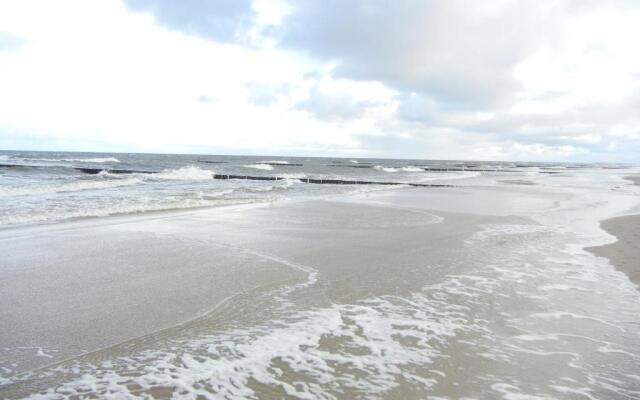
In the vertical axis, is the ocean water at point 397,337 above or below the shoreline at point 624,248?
below

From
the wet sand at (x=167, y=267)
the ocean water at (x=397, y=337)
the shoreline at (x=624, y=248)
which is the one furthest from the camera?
the shoreline at (x=624, y=248)

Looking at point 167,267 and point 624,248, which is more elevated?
point 624,248

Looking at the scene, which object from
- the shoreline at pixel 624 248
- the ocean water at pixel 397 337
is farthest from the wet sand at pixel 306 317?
the shoreline at pixel 624 248

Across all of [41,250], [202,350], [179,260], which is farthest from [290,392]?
[41,250]

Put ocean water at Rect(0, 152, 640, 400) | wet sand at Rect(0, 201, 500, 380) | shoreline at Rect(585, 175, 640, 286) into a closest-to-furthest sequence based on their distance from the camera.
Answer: ocean water at Rect(0, 152, 640, 400) → wet sand at Rect(0, 201, 500, 380) → shoreline at Rect(585, 175, 640, 286)

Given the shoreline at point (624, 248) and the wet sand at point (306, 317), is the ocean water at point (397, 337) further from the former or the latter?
the shoreline at point (624, 248)

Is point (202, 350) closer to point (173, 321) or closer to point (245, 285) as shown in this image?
point (173, 321)

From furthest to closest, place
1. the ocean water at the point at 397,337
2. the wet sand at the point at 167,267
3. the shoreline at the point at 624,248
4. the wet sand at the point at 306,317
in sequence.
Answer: the shoreline at the point at 624,248
the wet sand at the point at 167,267
the wet sand at the point at 306,317
the ocean water at the point at 397,337

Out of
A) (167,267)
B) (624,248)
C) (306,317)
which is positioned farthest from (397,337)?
(624,248)

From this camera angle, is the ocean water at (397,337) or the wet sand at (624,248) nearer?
the ocean water at (397,337)

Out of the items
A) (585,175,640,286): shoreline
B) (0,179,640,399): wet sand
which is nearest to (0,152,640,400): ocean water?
(0,179,640,399): wet sand

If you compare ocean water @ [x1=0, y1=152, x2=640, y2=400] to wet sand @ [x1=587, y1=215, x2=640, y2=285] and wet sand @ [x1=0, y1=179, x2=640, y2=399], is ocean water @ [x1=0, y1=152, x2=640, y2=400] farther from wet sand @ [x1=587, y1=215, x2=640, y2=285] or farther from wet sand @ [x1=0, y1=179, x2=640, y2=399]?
wet sand @ [x1=587, y1=215, x2=640, y2=285]

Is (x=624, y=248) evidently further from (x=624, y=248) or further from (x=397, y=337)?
(x=397, y=337)

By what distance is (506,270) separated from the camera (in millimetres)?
8055
